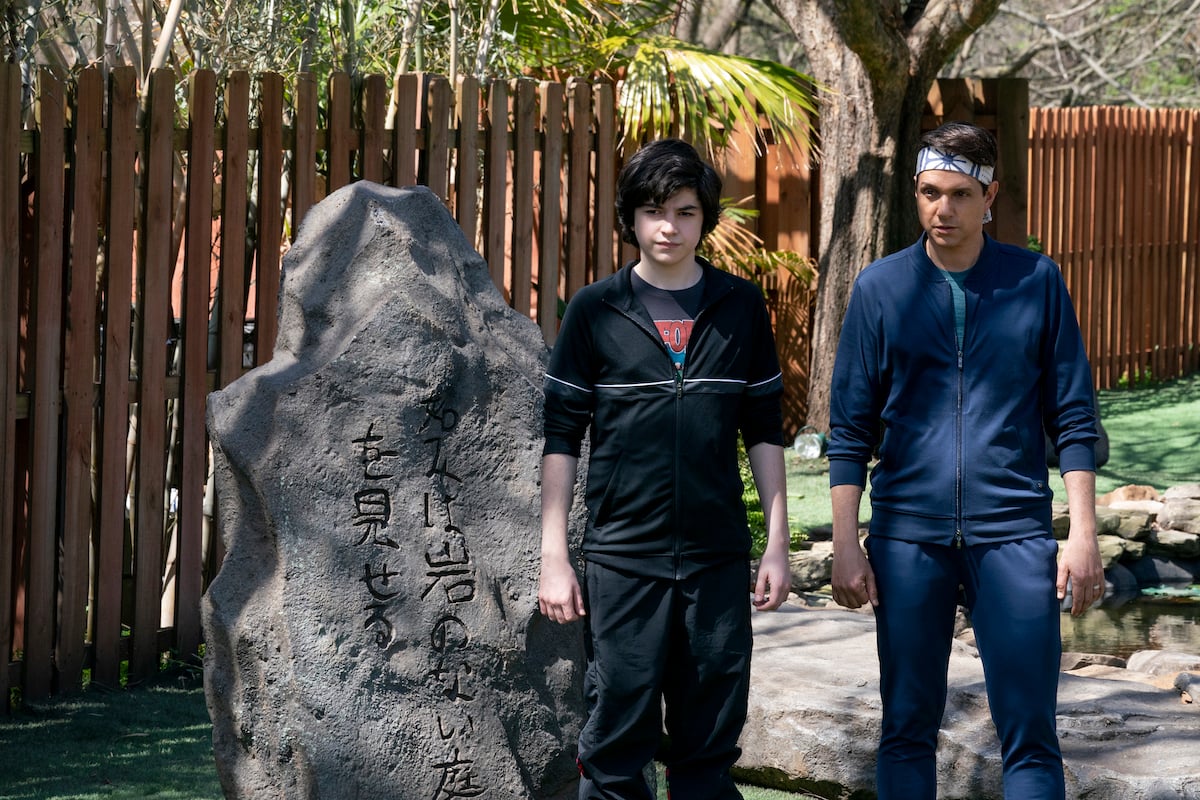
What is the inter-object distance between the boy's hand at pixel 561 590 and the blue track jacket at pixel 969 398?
0.61 metres

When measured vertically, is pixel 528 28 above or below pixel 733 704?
above

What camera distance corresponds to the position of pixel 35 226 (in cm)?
491

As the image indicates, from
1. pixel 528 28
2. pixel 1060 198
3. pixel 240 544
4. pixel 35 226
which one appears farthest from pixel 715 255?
pixel 240 544

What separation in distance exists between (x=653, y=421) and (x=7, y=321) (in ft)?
8.65

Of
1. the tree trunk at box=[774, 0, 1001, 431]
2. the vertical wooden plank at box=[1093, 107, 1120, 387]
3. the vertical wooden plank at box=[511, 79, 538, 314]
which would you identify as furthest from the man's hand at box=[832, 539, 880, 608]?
the vertical wooden plank at box=[1093, 107, 1120, 387]

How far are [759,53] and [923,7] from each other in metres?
12.9

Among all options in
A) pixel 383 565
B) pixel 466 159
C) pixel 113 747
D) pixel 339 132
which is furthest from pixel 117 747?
pixel 466 159

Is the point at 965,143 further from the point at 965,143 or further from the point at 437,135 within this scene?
the point at 437,135

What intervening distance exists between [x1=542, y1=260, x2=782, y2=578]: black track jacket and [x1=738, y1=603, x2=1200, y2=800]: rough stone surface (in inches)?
53.7

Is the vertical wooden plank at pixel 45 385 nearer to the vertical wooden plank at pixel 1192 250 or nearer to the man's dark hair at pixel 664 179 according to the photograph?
the man's dark hair at pixel 664 179

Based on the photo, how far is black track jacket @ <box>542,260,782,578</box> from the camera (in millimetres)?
3047

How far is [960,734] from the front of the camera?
164 inches

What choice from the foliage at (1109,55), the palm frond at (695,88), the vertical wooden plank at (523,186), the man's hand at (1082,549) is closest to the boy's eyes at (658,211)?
the man's hand at (1082,549)

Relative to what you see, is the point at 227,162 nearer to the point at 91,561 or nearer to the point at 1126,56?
the point at 91,561
